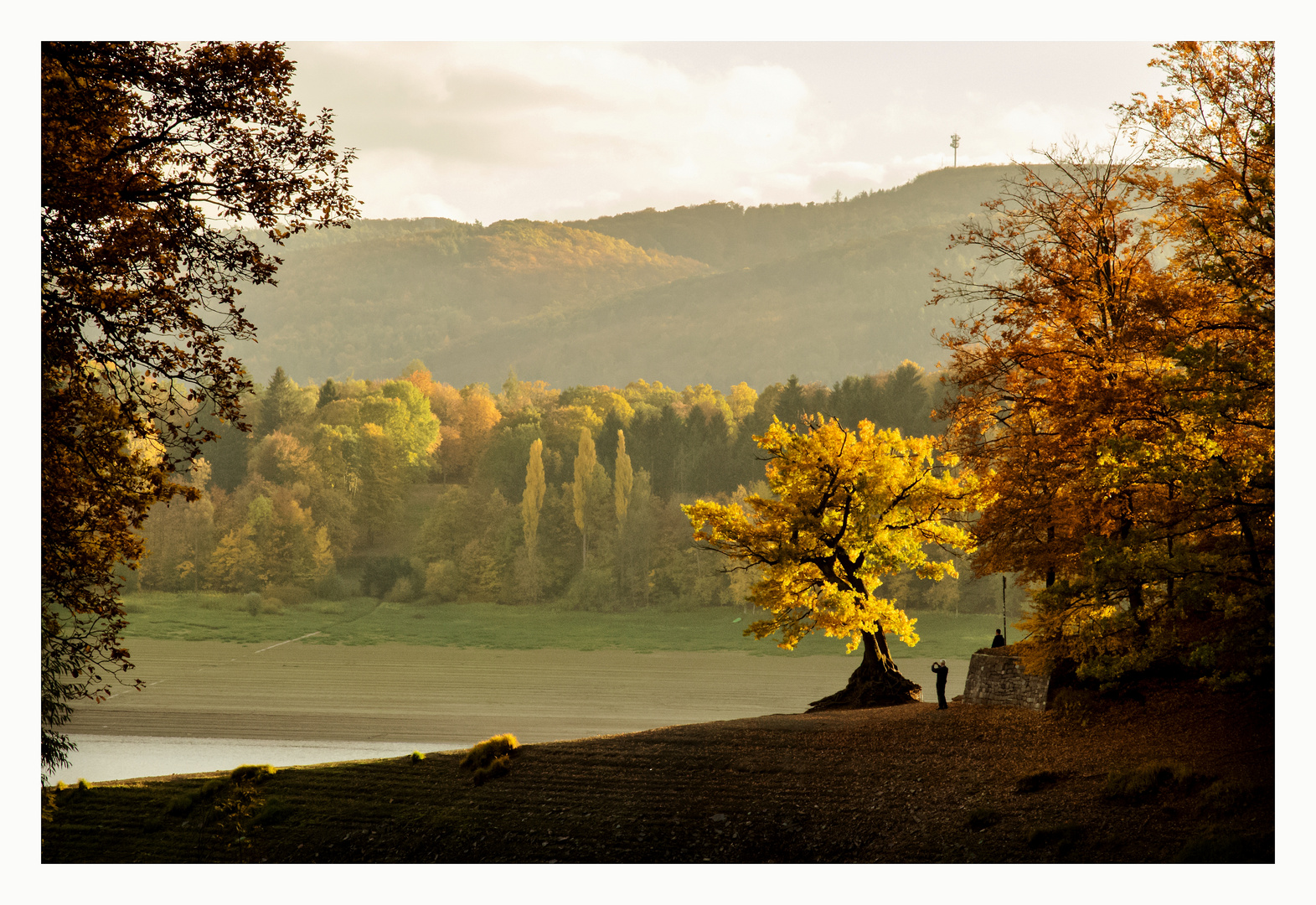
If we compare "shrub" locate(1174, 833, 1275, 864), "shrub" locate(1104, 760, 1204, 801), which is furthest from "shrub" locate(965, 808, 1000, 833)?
"shrub" locate(1174, 833, 1275, 864)

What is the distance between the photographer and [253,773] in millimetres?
13984

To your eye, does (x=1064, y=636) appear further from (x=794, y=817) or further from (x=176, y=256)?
(x=176, y=256)

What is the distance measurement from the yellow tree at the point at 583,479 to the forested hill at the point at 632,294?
56.9 meters

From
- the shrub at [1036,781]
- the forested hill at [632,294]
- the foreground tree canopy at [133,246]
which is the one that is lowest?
the shrub at [1036,781]

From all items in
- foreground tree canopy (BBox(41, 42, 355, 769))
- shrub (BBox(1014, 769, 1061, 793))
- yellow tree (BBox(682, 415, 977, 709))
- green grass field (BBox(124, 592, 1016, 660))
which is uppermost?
foreground tree canopy (BBox(41, 42, 355, 769))

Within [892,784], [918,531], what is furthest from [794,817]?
[918,531]

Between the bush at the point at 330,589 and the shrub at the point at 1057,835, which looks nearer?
the shrub at the point at 1057,835

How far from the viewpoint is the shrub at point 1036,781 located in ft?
36.2

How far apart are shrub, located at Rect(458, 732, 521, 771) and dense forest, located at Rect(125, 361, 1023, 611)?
120 feet

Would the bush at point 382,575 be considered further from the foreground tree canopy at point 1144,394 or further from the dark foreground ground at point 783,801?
the foreground tree canopy at point 1144,394

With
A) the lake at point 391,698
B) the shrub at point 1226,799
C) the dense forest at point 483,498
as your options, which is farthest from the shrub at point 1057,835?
the dense forest at point 483,498

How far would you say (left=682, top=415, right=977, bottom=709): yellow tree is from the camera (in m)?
18.8

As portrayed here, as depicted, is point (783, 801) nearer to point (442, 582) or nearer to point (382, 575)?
point (442, 582)

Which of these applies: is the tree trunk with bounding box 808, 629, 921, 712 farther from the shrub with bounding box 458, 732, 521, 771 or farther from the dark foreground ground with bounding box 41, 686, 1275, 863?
the shrub with bounding box 458, 732, 521, 771
